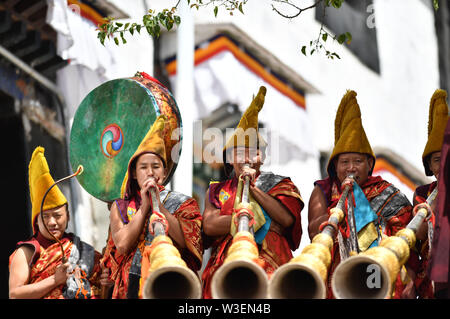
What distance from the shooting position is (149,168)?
6.11 metres

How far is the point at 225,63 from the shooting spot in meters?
10.9

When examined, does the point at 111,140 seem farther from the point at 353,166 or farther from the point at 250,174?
the point at 353,166

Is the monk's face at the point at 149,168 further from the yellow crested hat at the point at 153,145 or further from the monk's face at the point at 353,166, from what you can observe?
the monk's face at the point at 353,166

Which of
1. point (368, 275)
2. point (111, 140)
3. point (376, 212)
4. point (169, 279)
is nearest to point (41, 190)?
point (111, 140)

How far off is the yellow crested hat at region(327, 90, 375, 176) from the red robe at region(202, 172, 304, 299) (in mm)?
393

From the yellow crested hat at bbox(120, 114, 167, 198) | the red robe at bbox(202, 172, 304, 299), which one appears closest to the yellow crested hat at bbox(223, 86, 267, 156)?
the red robe at bbox(202, 172, 304, 299)

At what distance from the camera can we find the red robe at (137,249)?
5926mm

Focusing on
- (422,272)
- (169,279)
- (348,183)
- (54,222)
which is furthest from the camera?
(54,222)

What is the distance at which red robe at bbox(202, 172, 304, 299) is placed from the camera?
233 inches

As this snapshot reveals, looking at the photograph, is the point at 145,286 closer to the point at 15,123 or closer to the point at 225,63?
the point at 15,123

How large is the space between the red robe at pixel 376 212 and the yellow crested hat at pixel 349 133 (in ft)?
0.44

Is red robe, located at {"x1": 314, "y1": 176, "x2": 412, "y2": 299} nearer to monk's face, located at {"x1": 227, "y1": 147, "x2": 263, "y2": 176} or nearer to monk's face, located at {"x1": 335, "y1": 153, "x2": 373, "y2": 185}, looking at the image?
monk's face, located at {"x1": 335, "y1": 153, "x2": 373, "y2": 185}

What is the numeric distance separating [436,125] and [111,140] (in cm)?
228

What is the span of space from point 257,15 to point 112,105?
15.3ft
